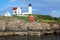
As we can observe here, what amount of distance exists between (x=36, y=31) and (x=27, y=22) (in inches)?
246

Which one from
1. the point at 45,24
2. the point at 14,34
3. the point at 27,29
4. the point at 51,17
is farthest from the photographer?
the point at 51,17

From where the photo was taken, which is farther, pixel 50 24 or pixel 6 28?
pixel 50 24

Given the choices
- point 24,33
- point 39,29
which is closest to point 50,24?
point 39,29

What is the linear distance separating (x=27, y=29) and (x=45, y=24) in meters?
8.57

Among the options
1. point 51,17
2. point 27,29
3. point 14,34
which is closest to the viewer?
point 14,34

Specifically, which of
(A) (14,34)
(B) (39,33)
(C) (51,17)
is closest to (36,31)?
(B) (39,33)

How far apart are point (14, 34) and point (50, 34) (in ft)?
33.6

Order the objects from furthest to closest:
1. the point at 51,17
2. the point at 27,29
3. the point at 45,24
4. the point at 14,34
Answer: the point at 51,17 < the point at 45,24 < the point at 27,29 < the point at 14,34

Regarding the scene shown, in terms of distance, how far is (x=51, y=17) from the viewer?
338 feet

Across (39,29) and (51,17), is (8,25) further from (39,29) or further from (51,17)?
(51,17)

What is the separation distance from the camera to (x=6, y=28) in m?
77.8

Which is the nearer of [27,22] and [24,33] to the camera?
[24,33]

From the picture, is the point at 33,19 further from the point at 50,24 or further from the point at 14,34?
the point at 14,34

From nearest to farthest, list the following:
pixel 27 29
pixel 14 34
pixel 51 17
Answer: pixel 14 34, pixel 27 29, pixel 51 17
